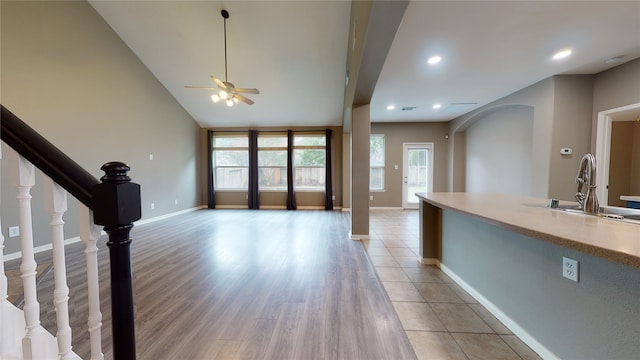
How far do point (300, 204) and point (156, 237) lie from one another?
3.87 meters

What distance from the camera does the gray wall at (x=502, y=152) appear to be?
477 cm

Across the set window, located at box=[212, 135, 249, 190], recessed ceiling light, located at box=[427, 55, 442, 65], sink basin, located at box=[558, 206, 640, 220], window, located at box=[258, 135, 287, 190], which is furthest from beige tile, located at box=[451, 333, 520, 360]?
window, located at box=[212, 135, 249, 190]

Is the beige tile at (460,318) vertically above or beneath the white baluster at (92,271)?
beneath

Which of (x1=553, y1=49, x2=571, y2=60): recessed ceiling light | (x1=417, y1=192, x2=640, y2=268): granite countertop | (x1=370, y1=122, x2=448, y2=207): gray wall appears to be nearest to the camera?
(x1=417, y1=192, x2=640, y2=268): granite countertop

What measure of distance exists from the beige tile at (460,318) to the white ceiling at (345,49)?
106 inches

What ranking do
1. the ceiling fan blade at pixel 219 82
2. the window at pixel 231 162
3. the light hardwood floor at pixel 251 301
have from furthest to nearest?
1. the window at pixel 231 162
2. the ceiling fan blade at pixel 219 82
3. the light hardwood floor at pixel 251 301

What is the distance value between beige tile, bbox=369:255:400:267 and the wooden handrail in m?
2.80

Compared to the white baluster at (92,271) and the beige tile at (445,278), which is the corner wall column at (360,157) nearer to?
the beige tile at (445,278)

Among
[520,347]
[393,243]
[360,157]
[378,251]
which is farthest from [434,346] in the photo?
[360,157]

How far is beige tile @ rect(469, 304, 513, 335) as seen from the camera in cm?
171

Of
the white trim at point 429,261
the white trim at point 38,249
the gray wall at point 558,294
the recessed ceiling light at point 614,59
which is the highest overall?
the recessed ceiling light at point 614,59

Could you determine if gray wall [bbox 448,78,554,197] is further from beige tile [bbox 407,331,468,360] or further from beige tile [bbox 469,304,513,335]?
beige tile [bbox 407,331,468,360]

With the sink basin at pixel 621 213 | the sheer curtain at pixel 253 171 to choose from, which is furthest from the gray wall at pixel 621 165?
the sheer curtain at pixel 253 171

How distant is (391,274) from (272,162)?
5.40 meters
